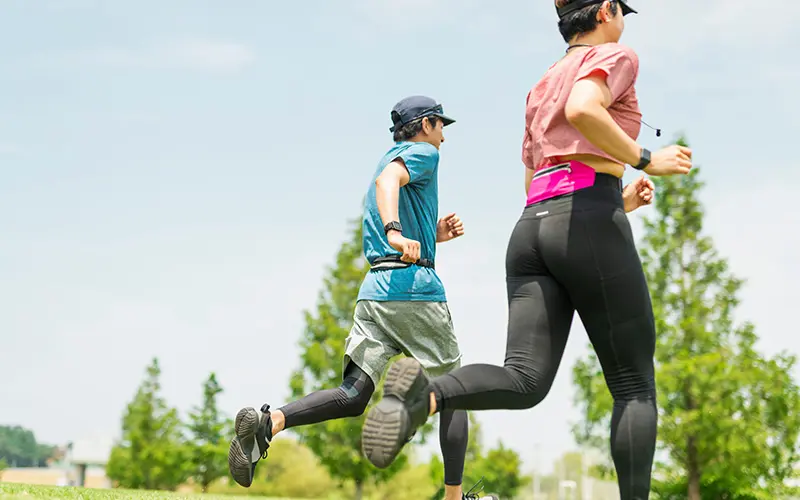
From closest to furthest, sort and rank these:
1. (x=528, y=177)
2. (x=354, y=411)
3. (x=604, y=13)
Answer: (x=604, y=13), (x=528, y=177), (x=354, y=411)

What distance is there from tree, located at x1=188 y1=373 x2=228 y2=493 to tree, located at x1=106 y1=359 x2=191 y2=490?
73 cm

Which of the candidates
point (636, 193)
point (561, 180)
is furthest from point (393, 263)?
point (561, 180)

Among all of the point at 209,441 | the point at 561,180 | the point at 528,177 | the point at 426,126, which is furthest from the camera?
the point at 209,441

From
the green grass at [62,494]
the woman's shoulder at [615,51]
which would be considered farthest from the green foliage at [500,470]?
the woman's shoulder at [615,51]

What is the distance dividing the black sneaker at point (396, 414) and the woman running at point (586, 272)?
60 millimetres

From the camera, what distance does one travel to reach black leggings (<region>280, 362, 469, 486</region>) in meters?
5.25

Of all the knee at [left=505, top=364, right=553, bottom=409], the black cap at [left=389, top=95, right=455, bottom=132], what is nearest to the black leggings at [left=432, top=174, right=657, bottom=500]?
the knee at [left=505, top=364, right=553, bottom=409]

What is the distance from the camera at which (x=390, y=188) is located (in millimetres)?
4918

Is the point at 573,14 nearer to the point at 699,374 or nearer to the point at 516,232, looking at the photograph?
the point at 516,232

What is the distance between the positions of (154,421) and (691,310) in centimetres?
3069

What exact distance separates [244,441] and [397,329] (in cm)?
112

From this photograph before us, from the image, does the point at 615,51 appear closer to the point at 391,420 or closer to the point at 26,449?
the point at 391,420

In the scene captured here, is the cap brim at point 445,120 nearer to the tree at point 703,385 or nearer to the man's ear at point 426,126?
the man's ear at point 426,126

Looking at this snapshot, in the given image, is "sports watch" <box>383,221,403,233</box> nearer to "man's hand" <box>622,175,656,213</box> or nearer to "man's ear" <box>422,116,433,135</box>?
"man's ear" <box>422,116,433,135</box>
